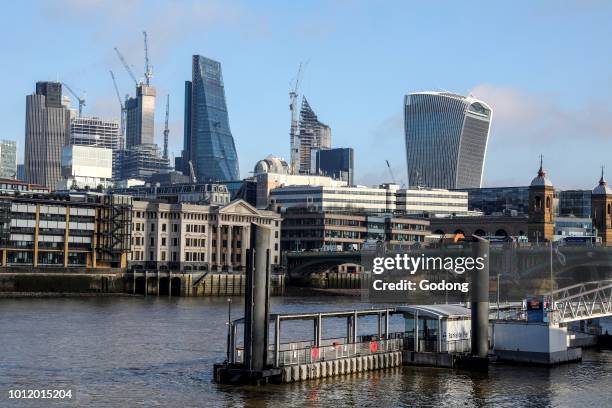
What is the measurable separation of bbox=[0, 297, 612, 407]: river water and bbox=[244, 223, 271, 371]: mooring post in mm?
1752

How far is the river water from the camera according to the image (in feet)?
186

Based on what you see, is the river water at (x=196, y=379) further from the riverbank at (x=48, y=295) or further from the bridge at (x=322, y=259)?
the bridge at (x=322, y=259)

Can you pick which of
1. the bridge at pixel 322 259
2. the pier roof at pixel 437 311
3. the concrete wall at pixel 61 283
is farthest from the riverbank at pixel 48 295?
the pier roof at pixel 437 311

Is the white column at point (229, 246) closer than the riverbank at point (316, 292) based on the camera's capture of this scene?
No

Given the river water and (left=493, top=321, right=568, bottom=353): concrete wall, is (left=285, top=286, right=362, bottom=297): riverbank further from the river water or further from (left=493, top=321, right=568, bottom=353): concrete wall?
(left=493, top=321, right=568, bottom=353): concrete wall

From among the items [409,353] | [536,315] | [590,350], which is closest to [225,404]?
[409,353]

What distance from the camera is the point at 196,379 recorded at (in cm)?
6288

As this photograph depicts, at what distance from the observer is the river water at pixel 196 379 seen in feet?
186

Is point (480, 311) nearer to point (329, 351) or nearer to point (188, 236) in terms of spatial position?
point (329, 351)

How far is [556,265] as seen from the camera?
166m

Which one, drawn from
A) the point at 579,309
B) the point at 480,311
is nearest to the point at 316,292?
the point at 579,309

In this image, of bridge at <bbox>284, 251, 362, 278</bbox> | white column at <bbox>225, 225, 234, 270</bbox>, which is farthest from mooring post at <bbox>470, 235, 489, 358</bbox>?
white column at <bbox>225, 225, 234, 270</bbox>

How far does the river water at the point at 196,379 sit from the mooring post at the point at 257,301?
5.75 ft

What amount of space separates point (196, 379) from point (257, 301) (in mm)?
8568
